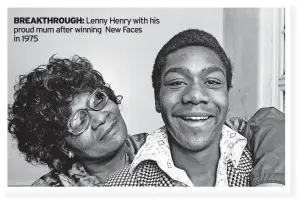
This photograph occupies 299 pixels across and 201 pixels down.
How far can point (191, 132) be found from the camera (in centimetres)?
168

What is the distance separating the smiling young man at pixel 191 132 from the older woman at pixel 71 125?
0.25ft

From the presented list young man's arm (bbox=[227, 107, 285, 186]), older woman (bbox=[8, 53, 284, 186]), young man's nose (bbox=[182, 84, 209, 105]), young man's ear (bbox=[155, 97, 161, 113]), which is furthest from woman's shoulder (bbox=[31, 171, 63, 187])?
young man's arm (bbox=[227, 107, 285, 186])

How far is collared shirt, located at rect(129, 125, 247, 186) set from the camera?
5.54 feet

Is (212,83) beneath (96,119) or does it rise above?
above

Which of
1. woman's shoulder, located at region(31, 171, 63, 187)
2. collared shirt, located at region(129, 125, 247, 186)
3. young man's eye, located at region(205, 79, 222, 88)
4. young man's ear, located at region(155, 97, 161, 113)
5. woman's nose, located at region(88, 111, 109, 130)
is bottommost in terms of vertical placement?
woman's shoulder, located at region(31, 171, 63, 187)

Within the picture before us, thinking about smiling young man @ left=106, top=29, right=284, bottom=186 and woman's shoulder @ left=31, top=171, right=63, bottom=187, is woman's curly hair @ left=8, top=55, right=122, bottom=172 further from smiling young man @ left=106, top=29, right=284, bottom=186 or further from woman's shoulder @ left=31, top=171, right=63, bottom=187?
smiling young man @ left=106, top=29, right=284, bottom=186

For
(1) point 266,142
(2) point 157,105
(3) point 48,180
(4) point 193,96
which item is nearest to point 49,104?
(3) point 48,180

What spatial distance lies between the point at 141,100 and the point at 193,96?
22 cm

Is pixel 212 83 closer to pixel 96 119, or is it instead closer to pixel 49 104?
pixel 96 119

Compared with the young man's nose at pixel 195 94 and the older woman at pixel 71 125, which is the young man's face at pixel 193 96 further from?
the older woman at pixel 71 125

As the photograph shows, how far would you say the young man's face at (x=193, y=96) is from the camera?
5.43 ft

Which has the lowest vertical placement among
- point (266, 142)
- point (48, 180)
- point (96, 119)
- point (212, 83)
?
point (48, 180)
